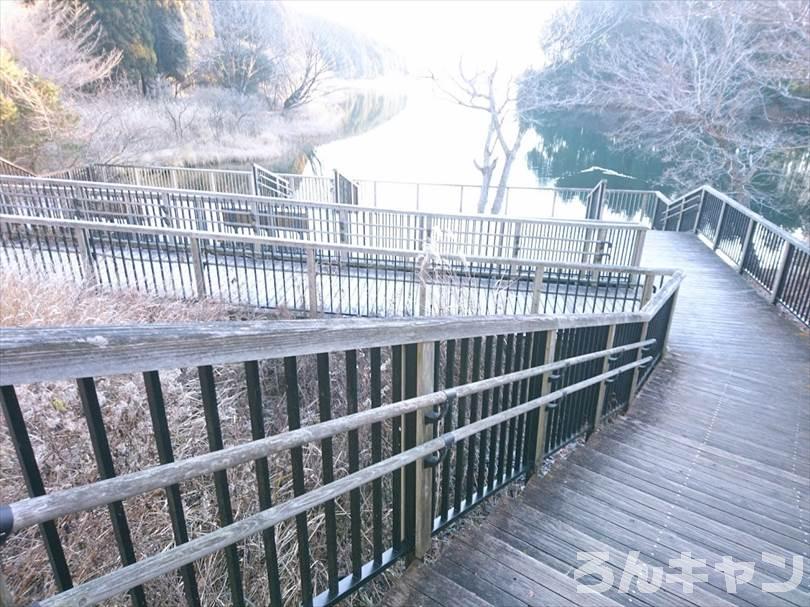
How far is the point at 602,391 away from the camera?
12.6ft

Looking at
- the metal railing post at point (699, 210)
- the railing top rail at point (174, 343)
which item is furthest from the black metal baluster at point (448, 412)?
the metal railing post at point (699, 210)

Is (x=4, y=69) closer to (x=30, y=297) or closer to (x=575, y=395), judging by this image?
(x=30, y=297)

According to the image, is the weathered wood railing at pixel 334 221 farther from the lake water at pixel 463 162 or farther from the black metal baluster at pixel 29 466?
the black metal baluster at pixel 29 466

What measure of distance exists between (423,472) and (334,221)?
7.02 metres

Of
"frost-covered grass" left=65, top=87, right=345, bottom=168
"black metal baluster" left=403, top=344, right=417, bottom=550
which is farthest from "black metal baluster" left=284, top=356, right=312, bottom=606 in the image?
"frost-covered grass" left=65, top=87, right=345, bottom=168

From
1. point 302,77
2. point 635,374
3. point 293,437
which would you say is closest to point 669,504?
point 635,374

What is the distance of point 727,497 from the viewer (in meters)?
→ 3.31

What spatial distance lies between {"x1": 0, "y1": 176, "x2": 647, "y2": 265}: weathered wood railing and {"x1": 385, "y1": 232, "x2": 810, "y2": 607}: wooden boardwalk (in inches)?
133

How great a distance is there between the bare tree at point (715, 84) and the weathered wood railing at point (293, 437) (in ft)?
53.3

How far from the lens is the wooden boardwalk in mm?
2324

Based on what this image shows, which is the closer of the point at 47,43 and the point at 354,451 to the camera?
the point at 354,451

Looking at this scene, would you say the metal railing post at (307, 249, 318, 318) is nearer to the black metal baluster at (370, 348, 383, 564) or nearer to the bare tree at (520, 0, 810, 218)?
the black metal baluster at (370, 348, 383, 564)

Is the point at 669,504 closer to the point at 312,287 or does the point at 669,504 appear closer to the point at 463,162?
the point at 312,287

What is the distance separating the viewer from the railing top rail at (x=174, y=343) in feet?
3.18
